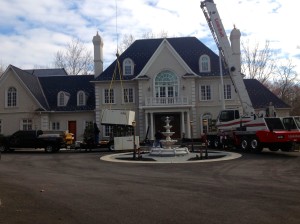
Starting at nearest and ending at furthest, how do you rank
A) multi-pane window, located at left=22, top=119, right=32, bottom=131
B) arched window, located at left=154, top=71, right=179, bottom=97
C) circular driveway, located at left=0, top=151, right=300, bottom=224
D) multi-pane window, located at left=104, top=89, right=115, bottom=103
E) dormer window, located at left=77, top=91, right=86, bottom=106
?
circular driveway, located at left=0, top=151, right=300, bottom=224 → arched window, located at left=154, top=71, right=179, bottom=97 → multi-pane window, located at left=104, top=89, right=115, bottom=103 → multi-pane window, located at left=22, top=119, right=32, bottom=131 → dormer window, located at left=77, top=91, right=86, bottom=106

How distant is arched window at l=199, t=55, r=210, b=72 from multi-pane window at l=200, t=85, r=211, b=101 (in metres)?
1.79

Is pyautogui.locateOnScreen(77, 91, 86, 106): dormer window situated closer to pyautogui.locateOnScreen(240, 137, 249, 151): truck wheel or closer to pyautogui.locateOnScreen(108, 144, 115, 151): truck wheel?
pyautogui.locateOnScreen(108, 144, 115, 151): truck wheel

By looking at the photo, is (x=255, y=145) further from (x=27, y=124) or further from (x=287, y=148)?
(x=27, y=124)

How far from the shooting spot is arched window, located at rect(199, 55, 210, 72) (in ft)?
132

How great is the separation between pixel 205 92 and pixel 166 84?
415cm

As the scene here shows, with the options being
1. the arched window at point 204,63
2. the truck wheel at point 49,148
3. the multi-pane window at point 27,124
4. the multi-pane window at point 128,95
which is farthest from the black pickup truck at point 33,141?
the arched window at point 204,63

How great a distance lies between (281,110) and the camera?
41188 mm

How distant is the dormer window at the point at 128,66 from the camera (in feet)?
136

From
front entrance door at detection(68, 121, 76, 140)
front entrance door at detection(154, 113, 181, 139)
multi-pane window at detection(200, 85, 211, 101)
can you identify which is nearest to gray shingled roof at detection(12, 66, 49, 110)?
front entrance door at detection(68, 121, 76, 140)

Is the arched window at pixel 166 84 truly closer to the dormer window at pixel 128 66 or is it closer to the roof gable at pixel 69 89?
the dormer window at pixel 128 66

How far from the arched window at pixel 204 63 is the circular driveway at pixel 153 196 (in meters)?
25.5

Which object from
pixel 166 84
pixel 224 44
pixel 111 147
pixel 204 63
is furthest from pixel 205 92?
pixel 111 147

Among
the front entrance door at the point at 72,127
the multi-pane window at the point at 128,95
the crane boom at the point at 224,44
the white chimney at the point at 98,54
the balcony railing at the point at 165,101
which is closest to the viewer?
the crane boom at the point at 224,44

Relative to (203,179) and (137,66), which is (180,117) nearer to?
(137,66)
